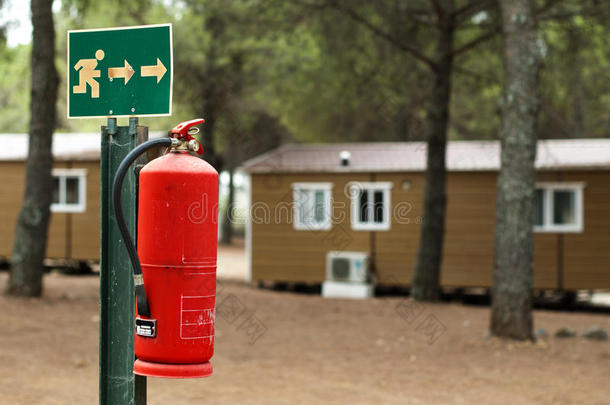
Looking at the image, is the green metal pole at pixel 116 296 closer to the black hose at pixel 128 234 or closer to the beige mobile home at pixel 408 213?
the black hose at pixel 128 234

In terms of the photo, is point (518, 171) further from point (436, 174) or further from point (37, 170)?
point (37, 170)

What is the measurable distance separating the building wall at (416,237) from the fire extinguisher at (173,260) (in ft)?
45.6

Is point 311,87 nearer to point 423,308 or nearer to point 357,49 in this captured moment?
point 357,49

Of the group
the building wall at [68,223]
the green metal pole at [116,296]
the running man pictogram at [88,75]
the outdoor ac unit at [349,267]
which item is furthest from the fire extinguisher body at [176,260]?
the building wall at [68,223]

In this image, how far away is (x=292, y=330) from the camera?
11.2 metres

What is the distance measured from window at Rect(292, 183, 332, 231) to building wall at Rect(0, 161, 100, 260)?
545 cm

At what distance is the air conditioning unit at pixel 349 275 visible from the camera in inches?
641

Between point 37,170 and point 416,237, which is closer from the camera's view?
point 37,170

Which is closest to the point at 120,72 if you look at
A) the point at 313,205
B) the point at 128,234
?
the point at 128,234

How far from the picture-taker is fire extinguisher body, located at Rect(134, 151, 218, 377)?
10.1 feet

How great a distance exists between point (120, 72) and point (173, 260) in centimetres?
93

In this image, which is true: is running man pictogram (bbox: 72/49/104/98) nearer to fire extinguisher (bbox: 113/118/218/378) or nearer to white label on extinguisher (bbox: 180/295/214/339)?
fire extinguisher (bbox: 113/118/218/378)

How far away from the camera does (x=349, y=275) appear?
16.4 metres

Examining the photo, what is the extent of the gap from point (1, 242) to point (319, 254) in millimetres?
8680
